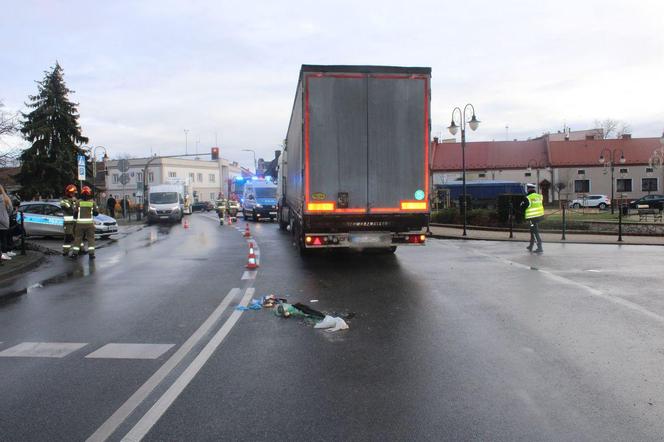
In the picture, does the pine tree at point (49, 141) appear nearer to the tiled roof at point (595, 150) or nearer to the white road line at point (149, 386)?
the white road line at point (149, 386)

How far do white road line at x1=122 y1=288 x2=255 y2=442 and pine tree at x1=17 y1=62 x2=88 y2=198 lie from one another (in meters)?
37.7

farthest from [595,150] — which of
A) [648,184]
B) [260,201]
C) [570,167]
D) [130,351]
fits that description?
[130,351]

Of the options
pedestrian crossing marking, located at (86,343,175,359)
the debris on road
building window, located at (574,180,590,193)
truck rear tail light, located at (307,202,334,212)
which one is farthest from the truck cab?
building window, located at (574,180,590,193)

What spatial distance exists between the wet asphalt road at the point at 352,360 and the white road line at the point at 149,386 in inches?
1.1

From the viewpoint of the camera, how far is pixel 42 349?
5.77 m

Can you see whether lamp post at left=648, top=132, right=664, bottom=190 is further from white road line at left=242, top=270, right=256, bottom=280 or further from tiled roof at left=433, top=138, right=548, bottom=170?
white road line at left=242, top=270, right=256, bottom=280

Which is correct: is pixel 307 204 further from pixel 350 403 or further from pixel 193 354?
pixel 350 403

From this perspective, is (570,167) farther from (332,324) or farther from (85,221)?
(332,324)

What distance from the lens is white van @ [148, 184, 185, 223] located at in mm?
32469

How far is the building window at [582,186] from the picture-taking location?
205 feet

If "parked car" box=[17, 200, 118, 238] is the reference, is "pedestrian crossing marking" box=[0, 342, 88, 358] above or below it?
below

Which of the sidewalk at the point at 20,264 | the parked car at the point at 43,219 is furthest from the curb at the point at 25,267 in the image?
the parked car at the point at 43,219

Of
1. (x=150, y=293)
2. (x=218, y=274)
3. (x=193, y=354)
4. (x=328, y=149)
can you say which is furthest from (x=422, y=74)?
(x=193, y=354)

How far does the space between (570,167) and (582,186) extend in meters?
2.57
